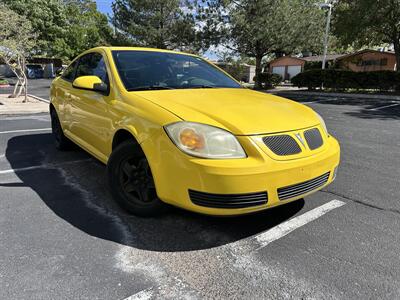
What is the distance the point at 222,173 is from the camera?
7.98ft

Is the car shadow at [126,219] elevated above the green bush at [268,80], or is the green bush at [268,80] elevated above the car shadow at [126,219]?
the green bush at [268,80]

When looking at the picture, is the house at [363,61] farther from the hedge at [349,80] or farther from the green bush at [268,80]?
the hedge at [349,80]

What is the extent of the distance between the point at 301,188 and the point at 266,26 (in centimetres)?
2283

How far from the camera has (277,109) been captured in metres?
3.17

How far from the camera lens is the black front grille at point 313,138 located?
289 centimetres

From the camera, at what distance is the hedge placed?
21.0m

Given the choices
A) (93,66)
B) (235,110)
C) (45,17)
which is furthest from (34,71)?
(235,110)

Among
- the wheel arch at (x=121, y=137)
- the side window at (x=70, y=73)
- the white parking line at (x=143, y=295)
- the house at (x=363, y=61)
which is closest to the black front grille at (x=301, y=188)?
the white parking line at (x=143, y=295)

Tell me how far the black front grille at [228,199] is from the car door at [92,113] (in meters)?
1.35

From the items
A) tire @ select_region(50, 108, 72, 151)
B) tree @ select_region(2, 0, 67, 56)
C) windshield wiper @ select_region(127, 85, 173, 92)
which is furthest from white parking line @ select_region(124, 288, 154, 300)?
tree @ select_region(2, 0, 67, 56)

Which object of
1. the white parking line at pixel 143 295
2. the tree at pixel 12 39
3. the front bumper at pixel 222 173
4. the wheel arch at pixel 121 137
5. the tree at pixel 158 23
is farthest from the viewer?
the tree at pixel 158 23

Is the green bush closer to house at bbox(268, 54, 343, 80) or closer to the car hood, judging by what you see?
house at bbox(268, 54, 343, 80)

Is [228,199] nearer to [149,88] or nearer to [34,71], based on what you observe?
[149,88]

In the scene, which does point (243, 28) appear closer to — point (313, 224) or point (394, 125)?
point (394, 125)
